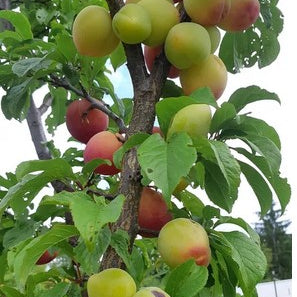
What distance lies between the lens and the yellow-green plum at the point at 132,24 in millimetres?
827

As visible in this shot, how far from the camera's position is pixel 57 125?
1.64 m

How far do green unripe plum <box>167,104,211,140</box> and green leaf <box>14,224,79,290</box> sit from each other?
21cm

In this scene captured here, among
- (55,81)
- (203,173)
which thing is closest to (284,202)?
(203,173)

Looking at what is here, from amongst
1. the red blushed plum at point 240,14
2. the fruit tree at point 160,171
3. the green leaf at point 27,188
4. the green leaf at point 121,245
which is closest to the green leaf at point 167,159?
the fruit tree at point 160,171

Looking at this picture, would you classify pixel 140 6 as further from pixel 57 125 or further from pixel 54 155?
pixel 57 125

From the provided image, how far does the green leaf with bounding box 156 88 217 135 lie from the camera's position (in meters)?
0.78

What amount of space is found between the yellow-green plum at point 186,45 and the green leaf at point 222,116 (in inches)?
4.5

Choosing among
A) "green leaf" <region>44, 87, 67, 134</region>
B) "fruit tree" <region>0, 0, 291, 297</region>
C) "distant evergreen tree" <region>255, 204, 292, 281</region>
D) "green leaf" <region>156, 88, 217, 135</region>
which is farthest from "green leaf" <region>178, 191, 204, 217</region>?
"distant evergreen tree" <region>255, 204, 292, 281</region>

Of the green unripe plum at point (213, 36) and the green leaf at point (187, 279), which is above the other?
the green unripe plum at point (213, 36)

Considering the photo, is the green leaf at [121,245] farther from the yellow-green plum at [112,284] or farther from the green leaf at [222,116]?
the green leaf at [222,116]

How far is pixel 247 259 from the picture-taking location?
0.79 m

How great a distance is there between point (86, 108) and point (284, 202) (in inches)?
19.7

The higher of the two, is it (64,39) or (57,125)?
(64,39)

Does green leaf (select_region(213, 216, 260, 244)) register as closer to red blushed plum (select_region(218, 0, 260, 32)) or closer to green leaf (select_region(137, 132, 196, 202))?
green leaf (select_region(137, 132, 196, 202))
